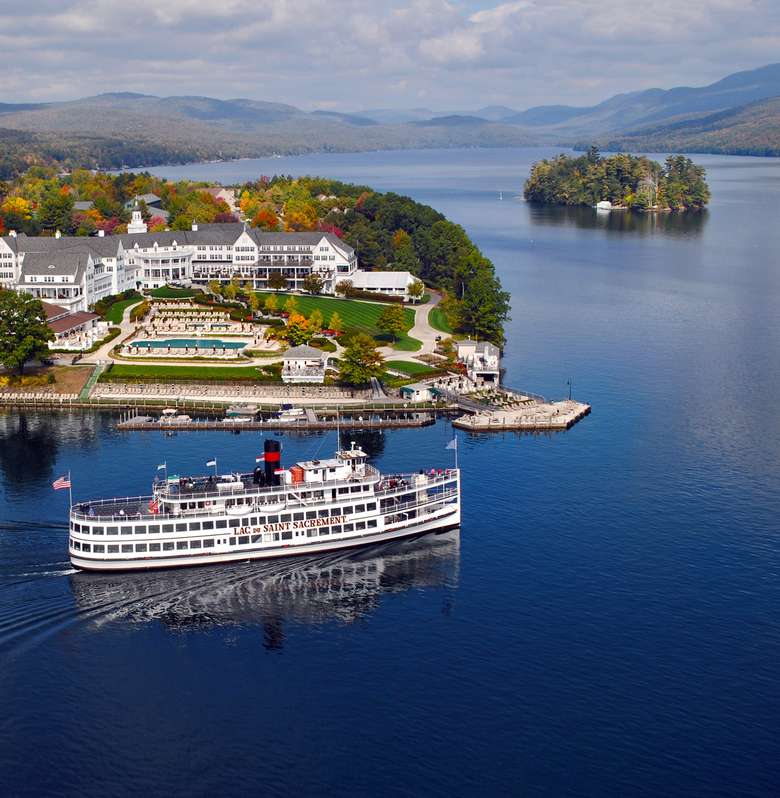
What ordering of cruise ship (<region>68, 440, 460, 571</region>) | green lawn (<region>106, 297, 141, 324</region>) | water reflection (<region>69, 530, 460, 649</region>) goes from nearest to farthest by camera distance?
water reflection (<region>69, 530, 460, 649</region>)
cruise ship (<region>68, 440, 460, 571</region>)
green lawn (<region>106, 297, 141, 324</region>)

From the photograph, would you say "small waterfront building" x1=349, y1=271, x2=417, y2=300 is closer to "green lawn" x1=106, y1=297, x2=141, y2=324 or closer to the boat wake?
"green lawn" x1=106, y1=297, x2=141, y2=324

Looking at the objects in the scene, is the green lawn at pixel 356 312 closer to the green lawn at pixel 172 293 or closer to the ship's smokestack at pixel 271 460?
the green lawn at pixel 172 293

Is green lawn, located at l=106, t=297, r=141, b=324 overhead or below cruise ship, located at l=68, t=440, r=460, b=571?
overhead

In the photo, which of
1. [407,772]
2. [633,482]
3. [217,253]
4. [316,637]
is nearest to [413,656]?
[316,637]

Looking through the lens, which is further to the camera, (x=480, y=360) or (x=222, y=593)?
(x=480, y=360)

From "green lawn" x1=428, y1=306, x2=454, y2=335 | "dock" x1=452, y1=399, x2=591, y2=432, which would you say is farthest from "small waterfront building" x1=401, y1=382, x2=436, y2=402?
"green lawn" x1=428, y1=306, x2=454, y2=335

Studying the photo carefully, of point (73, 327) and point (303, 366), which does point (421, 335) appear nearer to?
point (303, 366)

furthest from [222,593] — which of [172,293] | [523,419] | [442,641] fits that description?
[172,293]
